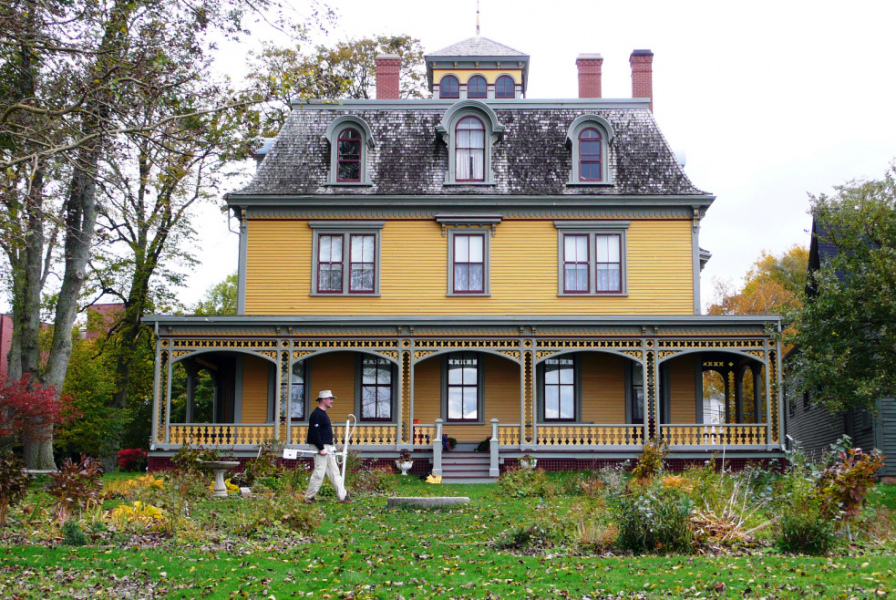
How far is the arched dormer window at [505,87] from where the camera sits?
132ft

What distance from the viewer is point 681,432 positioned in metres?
23.5

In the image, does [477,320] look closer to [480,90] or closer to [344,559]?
[344,559]

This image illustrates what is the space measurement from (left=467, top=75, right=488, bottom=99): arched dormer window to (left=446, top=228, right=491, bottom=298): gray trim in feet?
52.6

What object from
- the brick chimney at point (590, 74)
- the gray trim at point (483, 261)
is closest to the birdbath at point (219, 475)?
the gray trim at point (483, 261)

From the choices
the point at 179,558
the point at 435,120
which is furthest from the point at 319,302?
the point at 179,558

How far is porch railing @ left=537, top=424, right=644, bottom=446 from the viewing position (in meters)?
23.0

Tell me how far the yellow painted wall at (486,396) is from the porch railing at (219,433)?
14.0 feet

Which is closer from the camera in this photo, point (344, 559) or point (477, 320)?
point (344, 559)

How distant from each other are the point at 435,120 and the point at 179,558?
754 inches

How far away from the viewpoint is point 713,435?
2295 cm

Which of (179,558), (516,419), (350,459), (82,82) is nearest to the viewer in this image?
(179,558)

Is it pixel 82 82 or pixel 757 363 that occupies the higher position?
pixel 82 82

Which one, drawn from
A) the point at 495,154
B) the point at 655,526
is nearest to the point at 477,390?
the point at 495,154

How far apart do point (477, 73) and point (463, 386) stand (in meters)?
19.3
